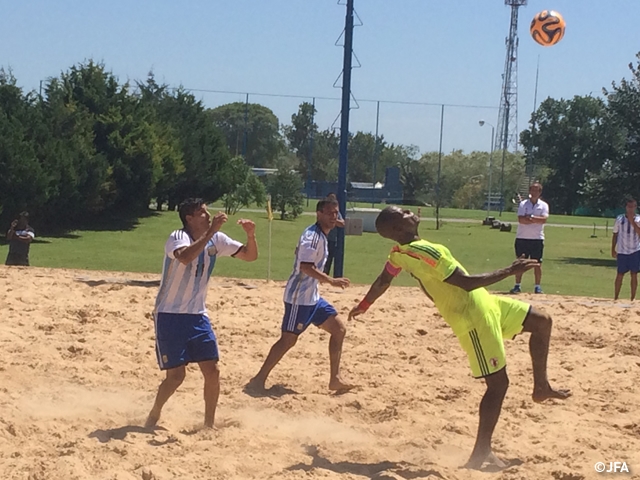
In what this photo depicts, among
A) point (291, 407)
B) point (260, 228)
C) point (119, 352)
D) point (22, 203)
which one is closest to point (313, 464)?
point (291, 407)

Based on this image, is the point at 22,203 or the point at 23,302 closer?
the point at 23,302

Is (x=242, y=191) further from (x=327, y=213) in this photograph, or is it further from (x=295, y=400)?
(x=295, y=400)

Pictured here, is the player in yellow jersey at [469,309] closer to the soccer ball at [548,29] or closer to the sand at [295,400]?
the sand at [295,400]

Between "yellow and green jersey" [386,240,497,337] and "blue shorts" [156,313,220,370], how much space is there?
1478 mm

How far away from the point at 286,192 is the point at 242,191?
193 centimetres

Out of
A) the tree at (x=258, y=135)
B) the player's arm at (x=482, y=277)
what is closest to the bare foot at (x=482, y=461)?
the player's arm at (x=482, y=277)

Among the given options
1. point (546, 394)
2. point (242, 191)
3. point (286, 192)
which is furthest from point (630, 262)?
point (242, 191)

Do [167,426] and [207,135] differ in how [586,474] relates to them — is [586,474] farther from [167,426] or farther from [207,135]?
[207,135]

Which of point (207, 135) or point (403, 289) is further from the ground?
point (207, 135)

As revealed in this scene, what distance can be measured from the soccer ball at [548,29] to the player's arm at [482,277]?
16098 mm

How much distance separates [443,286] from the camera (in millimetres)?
5645

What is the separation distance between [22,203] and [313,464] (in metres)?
20.2

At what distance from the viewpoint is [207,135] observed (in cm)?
3706

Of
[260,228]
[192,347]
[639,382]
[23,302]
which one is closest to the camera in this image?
[192,347]
